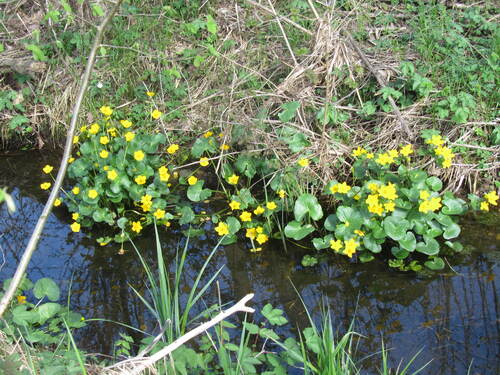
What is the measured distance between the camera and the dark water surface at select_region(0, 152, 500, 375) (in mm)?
2795

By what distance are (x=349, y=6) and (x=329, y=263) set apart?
90.2 inches

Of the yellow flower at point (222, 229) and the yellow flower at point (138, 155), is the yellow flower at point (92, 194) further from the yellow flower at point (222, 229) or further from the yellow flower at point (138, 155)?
the yellow flower at point (222, 229)

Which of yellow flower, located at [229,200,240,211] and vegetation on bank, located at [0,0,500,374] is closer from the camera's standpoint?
vegetation on bank, located at [0,0,500,374]

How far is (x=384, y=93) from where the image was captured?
389 centimetres

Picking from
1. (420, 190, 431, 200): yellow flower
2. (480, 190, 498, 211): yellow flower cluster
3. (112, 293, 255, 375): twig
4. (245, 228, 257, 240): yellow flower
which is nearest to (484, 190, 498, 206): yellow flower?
(480, 190, 498, 211): yellow flower cluster

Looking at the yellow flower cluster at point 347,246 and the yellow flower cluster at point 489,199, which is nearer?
the yellow flower cluster at point 347,246

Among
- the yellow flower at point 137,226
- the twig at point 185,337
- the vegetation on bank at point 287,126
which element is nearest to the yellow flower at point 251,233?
the vegetation on bank at point 287,126

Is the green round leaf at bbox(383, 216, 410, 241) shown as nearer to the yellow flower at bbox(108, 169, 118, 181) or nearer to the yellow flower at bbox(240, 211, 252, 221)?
the yellow flower at bbox(240, 211, 252, 221)

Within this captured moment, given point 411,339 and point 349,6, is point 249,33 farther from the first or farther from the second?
point 411,339

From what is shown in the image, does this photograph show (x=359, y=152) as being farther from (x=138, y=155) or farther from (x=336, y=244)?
(x=138, y=155)

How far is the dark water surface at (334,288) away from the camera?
2795mm

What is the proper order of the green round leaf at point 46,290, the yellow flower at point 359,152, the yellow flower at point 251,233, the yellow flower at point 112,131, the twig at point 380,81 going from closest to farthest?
the green round leaf at point 46,290 < the yellow flower at point 251,233 < the yellow flower at point 359,152 < the twig at point 380,81 < the yellow flower at point 112,131

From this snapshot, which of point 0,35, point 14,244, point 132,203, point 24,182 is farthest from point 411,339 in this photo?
point 0,35

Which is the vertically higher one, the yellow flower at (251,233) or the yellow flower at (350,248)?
the yellow flower at (350,248)
